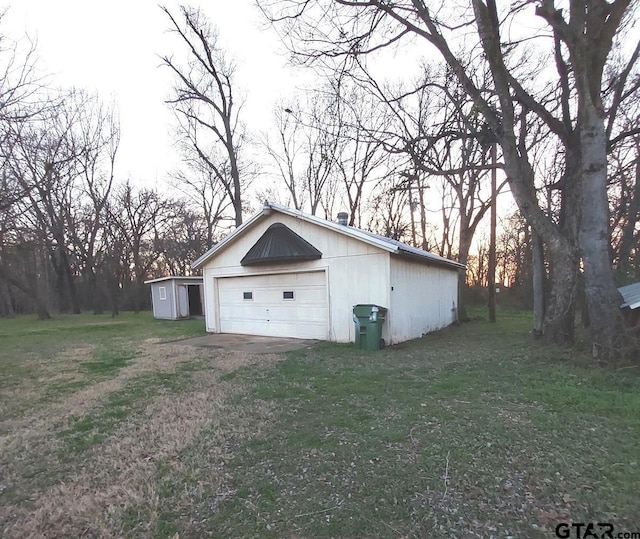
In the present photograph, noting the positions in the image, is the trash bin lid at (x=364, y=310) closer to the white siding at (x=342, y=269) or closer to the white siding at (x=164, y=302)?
the white siding at (x=342, y=269)

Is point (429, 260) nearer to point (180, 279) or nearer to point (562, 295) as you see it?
point (562, 295)

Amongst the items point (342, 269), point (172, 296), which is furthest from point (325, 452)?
point (172, 296)

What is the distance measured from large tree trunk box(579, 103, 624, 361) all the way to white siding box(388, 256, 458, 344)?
407 cm

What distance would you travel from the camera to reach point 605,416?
425cm

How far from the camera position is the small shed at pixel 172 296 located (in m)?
21.1

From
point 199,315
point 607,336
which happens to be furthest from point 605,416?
point 199,315

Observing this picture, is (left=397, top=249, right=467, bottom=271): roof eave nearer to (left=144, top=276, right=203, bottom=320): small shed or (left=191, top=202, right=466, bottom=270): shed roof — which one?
(left=191, top=202, right=466, bottom=270): shed roof

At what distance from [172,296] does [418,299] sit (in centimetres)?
1441

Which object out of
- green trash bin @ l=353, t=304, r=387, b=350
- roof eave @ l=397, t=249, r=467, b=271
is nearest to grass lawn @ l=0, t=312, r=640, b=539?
green trash bin @ l=353, t=304, r=387, b=350

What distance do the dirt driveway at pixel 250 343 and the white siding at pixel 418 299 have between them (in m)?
2.33

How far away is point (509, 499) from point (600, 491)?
68 cm

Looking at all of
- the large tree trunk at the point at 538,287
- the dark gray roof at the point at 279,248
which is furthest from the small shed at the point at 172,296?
the large tree trunk at the point at 538,287

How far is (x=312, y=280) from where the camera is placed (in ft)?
36.1

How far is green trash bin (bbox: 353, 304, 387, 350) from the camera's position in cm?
913
